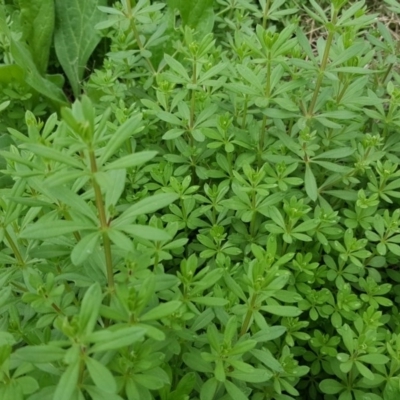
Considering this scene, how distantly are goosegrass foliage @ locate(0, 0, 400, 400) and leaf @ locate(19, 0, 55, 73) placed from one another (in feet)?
1.50

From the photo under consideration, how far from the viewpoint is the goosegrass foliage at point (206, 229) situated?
1.45 metres

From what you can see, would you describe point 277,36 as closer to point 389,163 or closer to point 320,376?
point 389,163

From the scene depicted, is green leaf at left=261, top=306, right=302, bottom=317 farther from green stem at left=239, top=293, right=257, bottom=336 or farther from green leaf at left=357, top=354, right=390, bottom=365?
green leaf at left=357, top=354, right=390, bottom=365

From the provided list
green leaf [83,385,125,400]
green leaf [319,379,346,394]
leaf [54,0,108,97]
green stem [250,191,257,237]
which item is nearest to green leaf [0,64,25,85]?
leaf [54,0,108,97]

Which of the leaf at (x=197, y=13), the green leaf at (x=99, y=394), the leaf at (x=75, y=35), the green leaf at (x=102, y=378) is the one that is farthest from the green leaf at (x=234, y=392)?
the leaf at (x=75, y=35)

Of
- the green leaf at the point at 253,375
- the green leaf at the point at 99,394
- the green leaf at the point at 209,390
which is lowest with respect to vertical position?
the green leaf at the point at 209,390

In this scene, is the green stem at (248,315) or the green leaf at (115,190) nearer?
the green leaf at (115,190)

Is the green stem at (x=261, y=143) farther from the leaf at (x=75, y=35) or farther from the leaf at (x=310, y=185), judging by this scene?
the leaf at (x=75, y=35)

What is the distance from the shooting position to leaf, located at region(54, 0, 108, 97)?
358cm

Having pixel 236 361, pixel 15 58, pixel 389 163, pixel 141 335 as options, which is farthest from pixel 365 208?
pixel 15 58

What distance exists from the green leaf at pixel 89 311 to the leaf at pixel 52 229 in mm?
191

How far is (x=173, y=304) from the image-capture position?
1436mm

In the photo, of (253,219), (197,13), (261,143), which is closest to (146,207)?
(253,219)

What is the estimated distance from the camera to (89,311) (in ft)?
4.35
